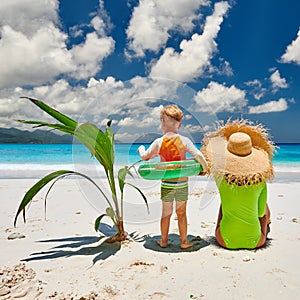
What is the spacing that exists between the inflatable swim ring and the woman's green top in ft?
1.14

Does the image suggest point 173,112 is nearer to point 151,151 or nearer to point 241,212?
point 151,151

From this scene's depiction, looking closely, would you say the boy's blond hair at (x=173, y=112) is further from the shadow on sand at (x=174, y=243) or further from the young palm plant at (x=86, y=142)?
the shadow on sand at (x=174, y=243)

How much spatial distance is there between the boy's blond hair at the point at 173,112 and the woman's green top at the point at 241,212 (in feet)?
2.37

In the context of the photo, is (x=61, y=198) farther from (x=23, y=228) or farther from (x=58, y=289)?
(x=58, y=289)

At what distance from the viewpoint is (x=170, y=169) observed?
2887mm

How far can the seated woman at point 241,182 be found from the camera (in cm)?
296

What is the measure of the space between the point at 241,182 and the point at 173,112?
0.89 metres

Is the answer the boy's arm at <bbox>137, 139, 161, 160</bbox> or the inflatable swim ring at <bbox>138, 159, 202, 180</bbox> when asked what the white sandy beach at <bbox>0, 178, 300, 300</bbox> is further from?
the boy's arm at <bbox>137, 139, 161, 160</bbox>

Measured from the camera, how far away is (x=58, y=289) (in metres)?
2.34

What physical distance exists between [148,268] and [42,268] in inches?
34.4

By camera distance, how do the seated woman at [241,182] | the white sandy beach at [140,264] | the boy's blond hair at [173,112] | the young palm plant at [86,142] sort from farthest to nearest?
1. the boy's blond hair at [173,112]
2. the seated woman at [241,182]
3. the young palm plant at [86,142]
4. the white sandy beach at [140,264]

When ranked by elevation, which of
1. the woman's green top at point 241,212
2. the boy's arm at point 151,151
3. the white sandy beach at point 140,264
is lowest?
the white sandy beach at point 140,264

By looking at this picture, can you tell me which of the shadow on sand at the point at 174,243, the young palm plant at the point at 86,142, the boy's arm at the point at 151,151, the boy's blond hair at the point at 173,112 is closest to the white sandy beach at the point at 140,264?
the shadow on sand at the point at 174,243

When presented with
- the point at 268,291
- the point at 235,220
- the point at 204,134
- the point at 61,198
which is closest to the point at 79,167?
the point at 204,134
